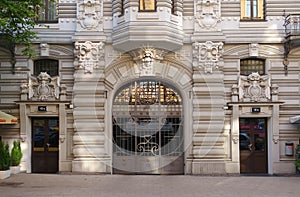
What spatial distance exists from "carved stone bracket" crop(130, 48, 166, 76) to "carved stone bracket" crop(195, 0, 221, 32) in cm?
198

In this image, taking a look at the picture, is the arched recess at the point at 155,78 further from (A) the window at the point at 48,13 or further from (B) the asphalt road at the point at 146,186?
(A) the window at the point at 48,13

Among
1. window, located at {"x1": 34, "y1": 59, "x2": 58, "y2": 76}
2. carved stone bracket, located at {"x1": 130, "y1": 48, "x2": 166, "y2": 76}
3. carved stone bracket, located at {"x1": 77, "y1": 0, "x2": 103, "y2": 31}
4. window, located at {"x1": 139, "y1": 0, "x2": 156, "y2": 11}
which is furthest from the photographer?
window, located at {"x1": 34, "y1": 59, "x2": 58, "y2": 76}

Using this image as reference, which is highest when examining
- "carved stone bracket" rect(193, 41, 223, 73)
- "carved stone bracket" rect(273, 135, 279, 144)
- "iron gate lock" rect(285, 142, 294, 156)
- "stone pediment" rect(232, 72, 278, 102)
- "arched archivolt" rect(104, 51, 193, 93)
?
"carved stone bracket" rect(193, 41, 223, 73)

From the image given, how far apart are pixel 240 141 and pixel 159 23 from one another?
6.24 meters

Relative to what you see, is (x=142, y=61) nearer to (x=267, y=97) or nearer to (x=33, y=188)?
(x=267, y=97)

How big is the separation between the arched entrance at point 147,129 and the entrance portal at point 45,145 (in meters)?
2.67

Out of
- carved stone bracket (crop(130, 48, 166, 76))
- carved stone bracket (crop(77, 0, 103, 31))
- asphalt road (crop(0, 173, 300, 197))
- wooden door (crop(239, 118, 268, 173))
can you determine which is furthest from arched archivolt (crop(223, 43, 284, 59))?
carved stone bracket (crop(77, 0, 103, 31))

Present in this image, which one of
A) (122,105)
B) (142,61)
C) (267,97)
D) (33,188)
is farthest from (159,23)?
(33,188)

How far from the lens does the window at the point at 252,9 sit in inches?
796

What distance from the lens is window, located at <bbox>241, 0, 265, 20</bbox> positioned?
20.2 metres

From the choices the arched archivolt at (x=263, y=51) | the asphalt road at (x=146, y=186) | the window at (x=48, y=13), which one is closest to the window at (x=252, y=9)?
the arched archivolt at (x=263, y=51)

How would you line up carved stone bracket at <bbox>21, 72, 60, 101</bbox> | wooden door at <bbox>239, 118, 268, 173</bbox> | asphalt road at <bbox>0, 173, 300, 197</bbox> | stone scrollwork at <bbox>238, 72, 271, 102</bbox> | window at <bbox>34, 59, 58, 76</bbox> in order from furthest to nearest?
window at <bbox>34, 59, 58, 76</bbox> → wooden door at <bbox>239, 118, 268, 173</bbox> → carved stone bracket at <bbox>21, 72, 60, 101</bbox> → stone scrollwork at <bbox>238, 72, 271, 102</bbox> → asphalt road at <bbox>0, 173, 300, 197</bbox>

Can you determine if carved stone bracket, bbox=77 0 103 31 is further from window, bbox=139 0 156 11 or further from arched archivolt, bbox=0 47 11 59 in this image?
arched archivolt, bbox=0 47 11 59

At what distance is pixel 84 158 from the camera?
1939cm
